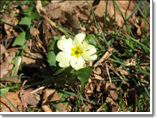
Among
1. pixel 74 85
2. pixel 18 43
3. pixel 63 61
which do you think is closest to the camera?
pixel 63 61

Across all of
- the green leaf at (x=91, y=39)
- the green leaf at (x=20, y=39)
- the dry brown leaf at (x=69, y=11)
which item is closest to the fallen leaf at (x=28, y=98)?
the green leaf at (x=20, y=39)

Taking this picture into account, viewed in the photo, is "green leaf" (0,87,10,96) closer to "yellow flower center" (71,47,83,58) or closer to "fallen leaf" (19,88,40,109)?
"fallen leaf" (19,88,40,109)

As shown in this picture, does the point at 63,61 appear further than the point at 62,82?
No

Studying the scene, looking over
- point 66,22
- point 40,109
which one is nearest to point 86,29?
point 66,22

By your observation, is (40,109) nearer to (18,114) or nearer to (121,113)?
(18,114)

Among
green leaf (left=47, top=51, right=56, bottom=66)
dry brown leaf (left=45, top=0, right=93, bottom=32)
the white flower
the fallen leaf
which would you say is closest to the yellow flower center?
the white flower

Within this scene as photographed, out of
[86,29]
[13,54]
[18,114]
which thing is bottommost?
[18,114]

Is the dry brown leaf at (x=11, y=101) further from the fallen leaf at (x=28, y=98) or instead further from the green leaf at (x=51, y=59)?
the green leaf at (x=51, y=59)
